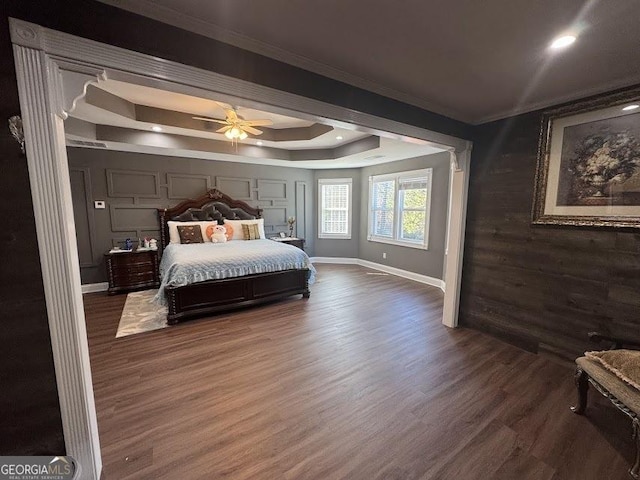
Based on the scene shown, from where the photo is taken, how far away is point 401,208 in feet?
19.3

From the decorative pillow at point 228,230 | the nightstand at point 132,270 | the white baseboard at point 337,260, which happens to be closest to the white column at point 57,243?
the nightstand at point 132,270

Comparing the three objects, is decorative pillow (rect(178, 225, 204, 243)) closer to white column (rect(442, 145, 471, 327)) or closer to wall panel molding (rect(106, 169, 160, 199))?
wall panel molding (rect(106, 169, 160, 199))

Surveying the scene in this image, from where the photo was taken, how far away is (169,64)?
1.47m

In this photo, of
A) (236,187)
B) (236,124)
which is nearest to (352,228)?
(236,187)

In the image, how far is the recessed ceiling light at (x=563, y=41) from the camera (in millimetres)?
1578

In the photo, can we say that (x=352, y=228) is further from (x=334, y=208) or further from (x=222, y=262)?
(x=222, y=262)

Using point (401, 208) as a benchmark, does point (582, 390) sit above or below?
below

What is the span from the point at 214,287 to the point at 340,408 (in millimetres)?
2377

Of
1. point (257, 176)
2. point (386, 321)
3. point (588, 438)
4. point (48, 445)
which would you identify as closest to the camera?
point (48, 445)

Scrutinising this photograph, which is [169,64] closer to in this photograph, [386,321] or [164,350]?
[164,350]

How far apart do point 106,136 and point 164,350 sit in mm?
3319

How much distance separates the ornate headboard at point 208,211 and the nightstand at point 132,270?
1.66ft

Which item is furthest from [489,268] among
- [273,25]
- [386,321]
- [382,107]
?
[273,25]

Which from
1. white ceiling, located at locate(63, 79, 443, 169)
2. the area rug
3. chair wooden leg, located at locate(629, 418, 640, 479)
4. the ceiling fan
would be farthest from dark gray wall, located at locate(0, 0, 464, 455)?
chair wooden leg, located at locate(629, 418, 640, 479)
